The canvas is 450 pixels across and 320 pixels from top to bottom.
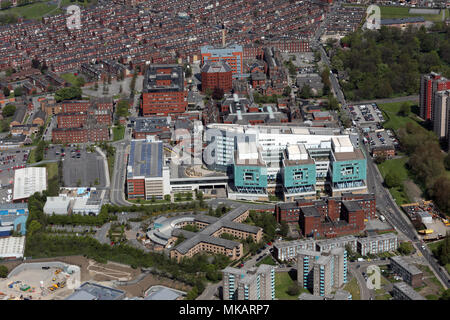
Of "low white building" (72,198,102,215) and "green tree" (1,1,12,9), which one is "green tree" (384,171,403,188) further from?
"green tree" (1,1,12,9)

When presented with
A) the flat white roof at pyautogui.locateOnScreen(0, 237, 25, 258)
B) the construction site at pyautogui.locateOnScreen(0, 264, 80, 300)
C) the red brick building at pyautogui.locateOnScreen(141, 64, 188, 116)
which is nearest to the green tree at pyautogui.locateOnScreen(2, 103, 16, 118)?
the red brick building at pyautogui.locateOnScreen(141, 64, 188, 116)

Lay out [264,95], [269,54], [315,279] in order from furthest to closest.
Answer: [269,54] < [264,95] < [315,279]

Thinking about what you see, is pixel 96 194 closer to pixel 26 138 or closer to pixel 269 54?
pixel 26 138

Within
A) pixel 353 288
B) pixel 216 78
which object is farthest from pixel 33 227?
pixel 216 78

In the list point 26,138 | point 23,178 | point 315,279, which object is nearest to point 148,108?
point 26,138

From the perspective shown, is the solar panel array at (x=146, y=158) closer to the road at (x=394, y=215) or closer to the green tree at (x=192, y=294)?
the green tree at (x=192, y=294)

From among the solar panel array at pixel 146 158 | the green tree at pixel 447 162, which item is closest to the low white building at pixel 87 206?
the solar panel array at pixel 146 158
